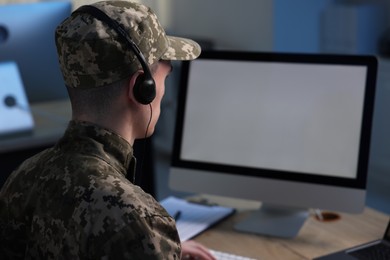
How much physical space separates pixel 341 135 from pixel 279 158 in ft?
0.56

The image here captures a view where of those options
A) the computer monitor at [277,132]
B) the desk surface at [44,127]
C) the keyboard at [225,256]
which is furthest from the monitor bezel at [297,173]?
the desk surface at [44,127]

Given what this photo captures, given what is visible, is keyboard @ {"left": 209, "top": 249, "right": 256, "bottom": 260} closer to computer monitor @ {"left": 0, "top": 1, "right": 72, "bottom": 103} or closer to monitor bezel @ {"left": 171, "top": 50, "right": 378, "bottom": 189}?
monitor bezel @ {"left": 171, "top": 50, "right": 378, "bottom": 189}

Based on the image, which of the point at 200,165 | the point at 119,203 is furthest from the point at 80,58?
the point at 200,165

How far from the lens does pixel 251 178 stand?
1679mm

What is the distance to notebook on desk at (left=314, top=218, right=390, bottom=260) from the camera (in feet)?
4.78

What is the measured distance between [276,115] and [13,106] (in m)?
1.34

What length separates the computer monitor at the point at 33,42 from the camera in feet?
8.05

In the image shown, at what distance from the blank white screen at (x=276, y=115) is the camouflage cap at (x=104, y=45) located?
0.53m

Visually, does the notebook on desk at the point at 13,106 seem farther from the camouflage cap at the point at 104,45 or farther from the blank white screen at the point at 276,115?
the camouflage cap at the point at 104,45

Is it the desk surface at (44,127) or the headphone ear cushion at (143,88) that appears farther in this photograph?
the desk surface at (44,127)

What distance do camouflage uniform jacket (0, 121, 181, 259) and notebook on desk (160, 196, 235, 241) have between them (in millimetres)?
491

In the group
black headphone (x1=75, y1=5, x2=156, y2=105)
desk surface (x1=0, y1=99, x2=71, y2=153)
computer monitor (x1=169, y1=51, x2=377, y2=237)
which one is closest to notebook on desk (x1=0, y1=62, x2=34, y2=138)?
desk surface (x1=0, y1=99, x2=71, y2=153)

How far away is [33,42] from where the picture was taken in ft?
8.27

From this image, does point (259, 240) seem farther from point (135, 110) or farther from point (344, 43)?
point (344, 43)
